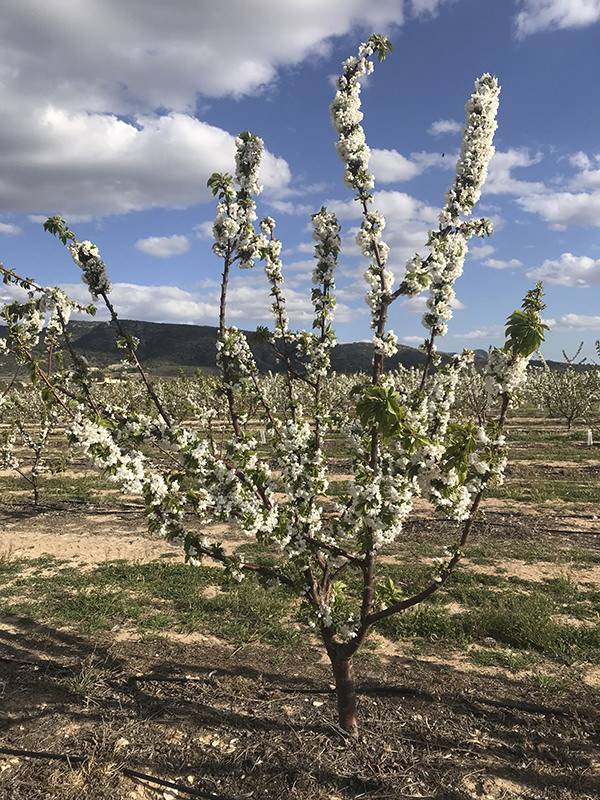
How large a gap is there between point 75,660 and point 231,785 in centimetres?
353

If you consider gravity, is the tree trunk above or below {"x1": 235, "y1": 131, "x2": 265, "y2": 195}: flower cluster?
below

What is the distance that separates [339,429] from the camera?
5.55 metres

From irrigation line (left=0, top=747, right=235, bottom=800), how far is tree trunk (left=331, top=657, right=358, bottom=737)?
4.59 feet

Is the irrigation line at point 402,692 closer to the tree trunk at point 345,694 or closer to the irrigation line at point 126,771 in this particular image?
the tree trunk at point 345,694

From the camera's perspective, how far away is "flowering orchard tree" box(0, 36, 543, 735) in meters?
3.88

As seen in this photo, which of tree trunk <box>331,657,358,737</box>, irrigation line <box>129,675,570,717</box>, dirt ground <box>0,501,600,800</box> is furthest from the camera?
irrigation line <box>129,675,570,717</box>

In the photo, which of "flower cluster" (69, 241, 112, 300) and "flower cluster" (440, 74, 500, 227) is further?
"flower cluster" (69, 241, 112, 300)

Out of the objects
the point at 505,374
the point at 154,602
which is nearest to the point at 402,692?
the point at 505,374

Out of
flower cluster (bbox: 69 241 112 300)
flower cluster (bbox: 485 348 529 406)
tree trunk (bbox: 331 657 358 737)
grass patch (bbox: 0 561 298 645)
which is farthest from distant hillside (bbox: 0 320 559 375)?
flower cluster (bbox: 485 348 529 406)

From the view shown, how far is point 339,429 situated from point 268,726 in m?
3.51

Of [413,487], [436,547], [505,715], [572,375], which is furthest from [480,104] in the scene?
[572,375]

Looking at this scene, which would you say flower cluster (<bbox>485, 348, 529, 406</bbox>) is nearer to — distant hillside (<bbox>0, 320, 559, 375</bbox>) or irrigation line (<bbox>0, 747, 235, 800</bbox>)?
irrigation line (<bbox>0, 747, 235, 800</bbox>)

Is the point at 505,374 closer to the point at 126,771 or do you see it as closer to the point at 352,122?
the point at 352,122

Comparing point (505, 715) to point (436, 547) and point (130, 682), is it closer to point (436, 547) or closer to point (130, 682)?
point (130, 682)
